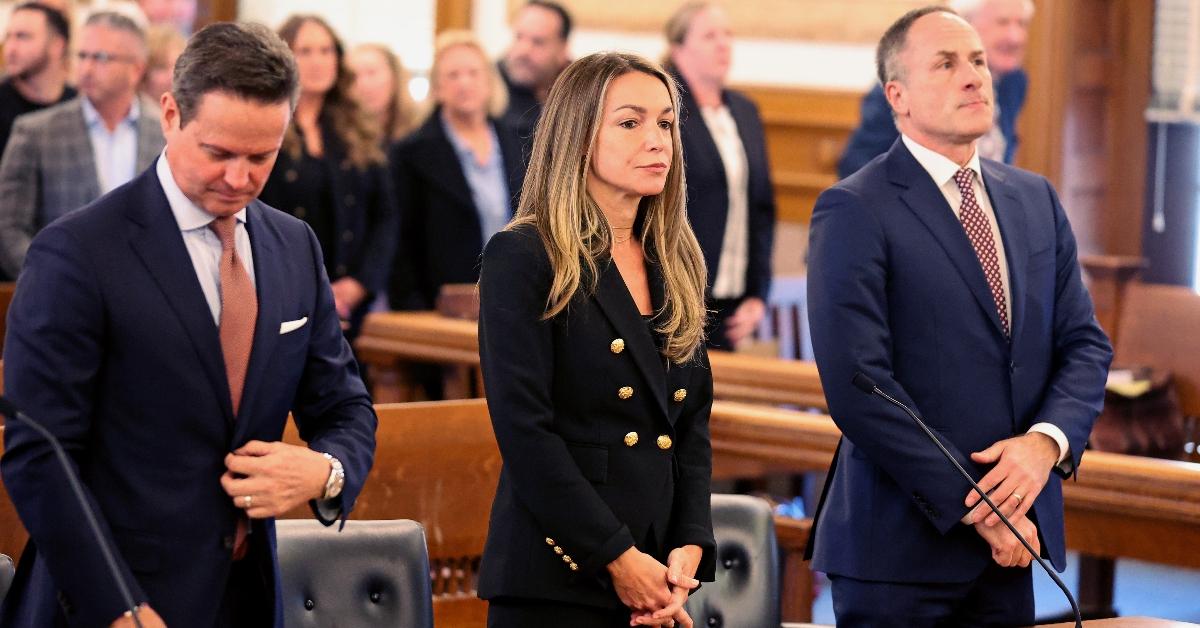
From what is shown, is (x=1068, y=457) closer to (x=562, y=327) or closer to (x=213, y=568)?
(x=562, y=327)

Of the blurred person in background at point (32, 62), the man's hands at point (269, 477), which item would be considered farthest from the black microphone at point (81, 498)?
the blurred person in background at point (32, 62)

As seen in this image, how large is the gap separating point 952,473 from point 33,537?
1.38 m

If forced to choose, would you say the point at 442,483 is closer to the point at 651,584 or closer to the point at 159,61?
the point at 651,584

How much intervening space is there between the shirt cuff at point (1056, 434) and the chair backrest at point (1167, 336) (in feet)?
7.88

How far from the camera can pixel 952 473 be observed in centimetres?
260

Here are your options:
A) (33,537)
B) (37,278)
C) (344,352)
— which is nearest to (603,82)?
(344,352)

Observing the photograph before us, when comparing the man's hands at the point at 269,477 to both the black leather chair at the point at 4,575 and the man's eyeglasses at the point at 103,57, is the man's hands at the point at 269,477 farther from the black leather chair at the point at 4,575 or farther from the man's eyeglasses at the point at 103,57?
the man's eyeglasses at the point at 103,57

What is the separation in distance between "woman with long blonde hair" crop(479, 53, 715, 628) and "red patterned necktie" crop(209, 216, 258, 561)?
33cm

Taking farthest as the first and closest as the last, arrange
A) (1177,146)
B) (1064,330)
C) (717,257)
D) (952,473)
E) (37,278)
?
1. (1177,146)
2. (717,257)
3. (1064,330)
4. (952,473)
5. (37,278)

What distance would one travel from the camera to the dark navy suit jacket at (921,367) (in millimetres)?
2627

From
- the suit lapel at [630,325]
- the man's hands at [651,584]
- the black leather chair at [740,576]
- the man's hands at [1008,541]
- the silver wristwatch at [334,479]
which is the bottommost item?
the black leather chair at [740,576]

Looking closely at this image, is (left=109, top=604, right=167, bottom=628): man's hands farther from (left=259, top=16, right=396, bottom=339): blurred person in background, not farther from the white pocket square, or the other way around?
(left=259, top=16, right=396, bottom=339): blurred person in background

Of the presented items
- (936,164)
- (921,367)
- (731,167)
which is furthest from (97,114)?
(921,367)

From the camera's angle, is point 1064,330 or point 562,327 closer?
point 562,327
